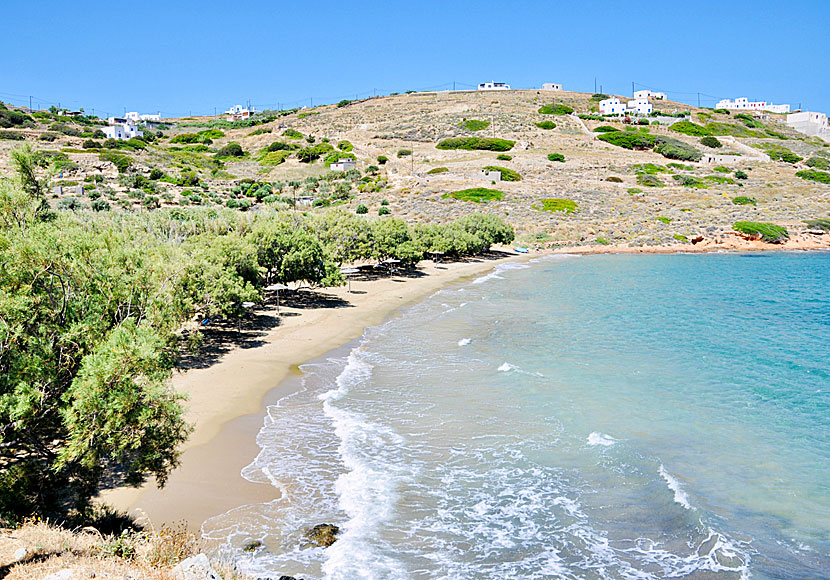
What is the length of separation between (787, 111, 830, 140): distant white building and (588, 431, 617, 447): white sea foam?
493ft

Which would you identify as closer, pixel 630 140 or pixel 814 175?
pixel 814 175

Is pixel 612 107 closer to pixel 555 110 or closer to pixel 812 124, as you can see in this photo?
pixel 555 110

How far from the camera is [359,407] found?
17.5m

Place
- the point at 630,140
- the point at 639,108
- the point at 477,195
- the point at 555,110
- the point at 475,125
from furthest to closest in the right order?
the point at 639,108 → the point at 555,110 → the point at 475,125 → the point at 630,140 → the point at 477,195

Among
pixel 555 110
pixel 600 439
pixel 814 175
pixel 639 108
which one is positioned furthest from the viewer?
pixel 639 108

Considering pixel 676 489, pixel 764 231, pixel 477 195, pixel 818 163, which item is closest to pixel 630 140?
pixel 818 163

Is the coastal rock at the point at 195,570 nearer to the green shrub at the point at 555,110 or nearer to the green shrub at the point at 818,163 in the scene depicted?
the green shrub at the point at 818,163

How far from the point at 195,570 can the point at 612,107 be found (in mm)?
135355

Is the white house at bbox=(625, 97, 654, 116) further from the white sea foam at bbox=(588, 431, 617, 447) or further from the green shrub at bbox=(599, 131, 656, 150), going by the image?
the white sea foam at bbox=(588, 431, 617, 447)

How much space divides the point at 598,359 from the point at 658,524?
478 inches

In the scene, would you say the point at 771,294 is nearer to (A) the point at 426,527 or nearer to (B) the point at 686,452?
(B) the point at 686,452

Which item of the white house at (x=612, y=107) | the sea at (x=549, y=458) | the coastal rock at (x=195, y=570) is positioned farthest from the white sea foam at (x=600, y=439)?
the white house at (x=612, y=107)

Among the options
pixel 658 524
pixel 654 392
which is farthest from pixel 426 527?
pixel 654 392

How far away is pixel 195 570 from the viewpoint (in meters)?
7.35
